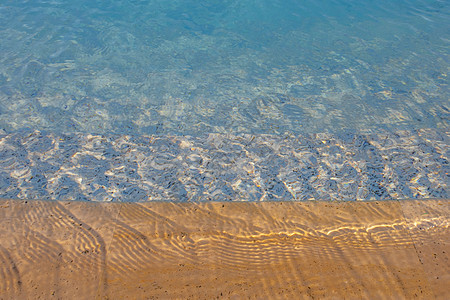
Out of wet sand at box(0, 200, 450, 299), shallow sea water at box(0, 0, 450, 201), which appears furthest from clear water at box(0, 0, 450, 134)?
wet sand at box(0, 200, 450, 299)

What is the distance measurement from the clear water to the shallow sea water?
0.02 metres

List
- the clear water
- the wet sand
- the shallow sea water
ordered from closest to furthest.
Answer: the wet sand
the shallow sea water
the clear water

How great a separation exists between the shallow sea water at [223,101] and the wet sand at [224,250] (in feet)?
0.54

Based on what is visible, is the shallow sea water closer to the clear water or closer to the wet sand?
the clear water

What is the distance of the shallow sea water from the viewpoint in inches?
110

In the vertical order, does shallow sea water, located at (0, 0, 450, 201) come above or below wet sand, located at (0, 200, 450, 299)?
above

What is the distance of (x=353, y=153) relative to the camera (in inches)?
122

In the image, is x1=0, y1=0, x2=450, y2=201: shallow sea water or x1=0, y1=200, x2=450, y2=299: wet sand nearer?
x1=0, y1=200, x2=450, y2=299: wet sand

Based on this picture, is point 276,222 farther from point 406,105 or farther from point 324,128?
point 406,105

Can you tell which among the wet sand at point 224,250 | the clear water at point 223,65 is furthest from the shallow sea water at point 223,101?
the wet sand at point 224,250

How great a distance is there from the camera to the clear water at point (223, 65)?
3.55 metres

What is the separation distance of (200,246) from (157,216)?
1.40ft

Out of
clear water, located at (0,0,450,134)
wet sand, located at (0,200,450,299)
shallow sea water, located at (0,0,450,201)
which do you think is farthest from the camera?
clear water, located at (0,0,450,134)

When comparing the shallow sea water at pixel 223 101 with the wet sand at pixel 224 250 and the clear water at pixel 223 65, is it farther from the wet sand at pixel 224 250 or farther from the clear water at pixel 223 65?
the wet sand at pixel 224 250
